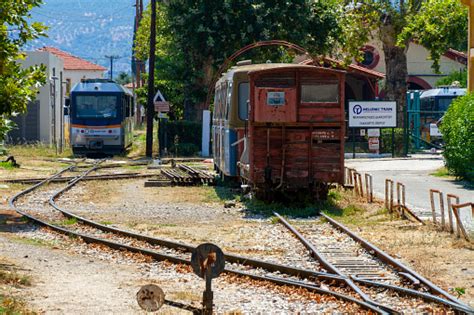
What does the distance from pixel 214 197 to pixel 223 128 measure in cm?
201

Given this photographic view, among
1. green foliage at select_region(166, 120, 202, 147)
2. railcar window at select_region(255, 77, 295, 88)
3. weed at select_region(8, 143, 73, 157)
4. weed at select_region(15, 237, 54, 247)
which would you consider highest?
railcar window at select_region(255, 77, 295, 88)

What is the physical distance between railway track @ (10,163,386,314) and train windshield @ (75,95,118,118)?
21.6 m

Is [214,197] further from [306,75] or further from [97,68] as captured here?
[97,68]

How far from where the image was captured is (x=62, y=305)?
9992 mm

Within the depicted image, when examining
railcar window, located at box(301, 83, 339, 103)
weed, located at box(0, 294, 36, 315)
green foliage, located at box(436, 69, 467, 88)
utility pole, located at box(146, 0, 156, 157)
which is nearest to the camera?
weed, located at box(0, 294, 36, 315)

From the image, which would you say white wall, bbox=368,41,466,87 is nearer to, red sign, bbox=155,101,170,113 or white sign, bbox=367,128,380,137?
white sign, bbox=367,128,380,137

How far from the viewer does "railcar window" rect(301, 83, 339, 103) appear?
20531 mm

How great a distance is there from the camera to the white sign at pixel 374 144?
42469 mm

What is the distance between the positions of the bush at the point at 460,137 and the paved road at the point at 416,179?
0.48m

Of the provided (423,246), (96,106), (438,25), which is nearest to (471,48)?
(438,25)

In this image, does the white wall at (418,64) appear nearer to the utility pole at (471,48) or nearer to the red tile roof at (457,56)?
the red tile roof at (457,56)

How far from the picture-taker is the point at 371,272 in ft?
39.6

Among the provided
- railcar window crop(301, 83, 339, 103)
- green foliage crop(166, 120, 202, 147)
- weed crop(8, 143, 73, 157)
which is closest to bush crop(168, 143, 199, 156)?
green foliage crop(166, 120, 202, 147)

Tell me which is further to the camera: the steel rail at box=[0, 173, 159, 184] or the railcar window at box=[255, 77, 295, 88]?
the steel rail at box=[0, 173, 159, 184]
